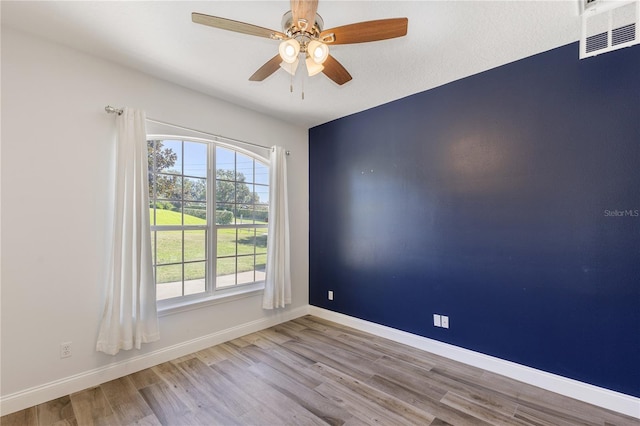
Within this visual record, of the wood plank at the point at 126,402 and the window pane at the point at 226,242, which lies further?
A: the window pane at the point at 226,242

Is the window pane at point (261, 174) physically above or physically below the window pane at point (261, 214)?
above

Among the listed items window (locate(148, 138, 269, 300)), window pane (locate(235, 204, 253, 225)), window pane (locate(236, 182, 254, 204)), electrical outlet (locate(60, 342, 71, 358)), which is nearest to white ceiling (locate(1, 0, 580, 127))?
window (locate(148, 138, 269, 300))

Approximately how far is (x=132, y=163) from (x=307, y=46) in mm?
1881

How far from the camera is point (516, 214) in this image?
8.42 ft

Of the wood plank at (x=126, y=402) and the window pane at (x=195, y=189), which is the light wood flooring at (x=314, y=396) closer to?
the wood plank at (x=126, y=402)

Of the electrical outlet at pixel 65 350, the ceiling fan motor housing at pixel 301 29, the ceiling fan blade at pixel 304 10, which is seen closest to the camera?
the ceiling fan blade at pixel 304 10

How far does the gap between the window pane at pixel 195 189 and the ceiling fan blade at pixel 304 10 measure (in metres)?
2.12

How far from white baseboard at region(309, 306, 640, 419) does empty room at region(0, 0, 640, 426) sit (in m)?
0.02

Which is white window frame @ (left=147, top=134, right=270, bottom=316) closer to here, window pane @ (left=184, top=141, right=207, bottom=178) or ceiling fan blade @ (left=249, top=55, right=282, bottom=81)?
window pane @ (left=184, top=141, right=207, bottom=178)

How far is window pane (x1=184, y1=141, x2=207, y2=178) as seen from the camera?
3.10m

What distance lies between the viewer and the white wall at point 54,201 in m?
2.09

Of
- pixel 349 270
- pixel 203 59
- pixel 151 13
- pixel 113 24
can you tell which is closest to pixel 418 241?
pixel 349 270

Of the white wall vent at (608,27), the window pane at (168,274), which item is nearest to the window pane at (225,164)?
the window pane at (168,274)

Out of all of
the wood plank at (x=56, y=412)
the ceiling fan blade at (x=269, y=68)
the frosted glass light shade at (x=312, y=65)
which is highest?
the ceiling fan blade at (x=269, y=68)
